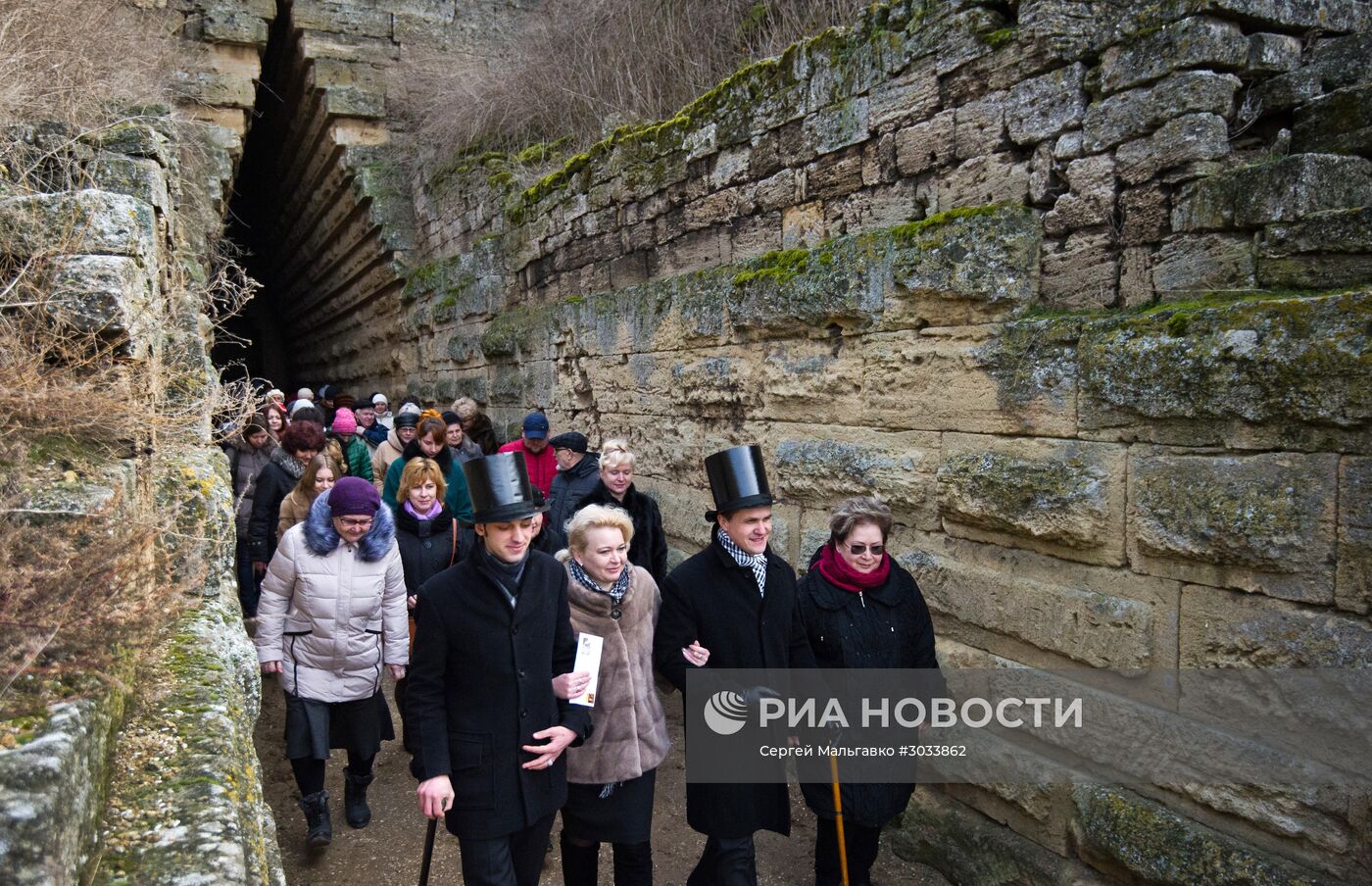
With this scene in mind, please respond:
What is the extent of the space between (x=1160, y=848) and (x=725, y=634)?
162 cm

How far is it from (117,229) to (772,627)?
108 inches

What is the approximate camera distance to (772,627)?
11.6 feet

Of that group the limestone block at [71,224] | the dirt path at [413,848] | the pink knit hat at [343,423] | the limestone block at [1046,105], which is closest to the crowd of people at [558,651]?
the dirt path at [413,848]

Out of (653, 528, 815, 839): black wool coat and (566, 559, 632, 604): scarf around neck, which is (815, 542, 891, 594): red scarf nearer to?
(653, 528, 815, 839): black wool coat

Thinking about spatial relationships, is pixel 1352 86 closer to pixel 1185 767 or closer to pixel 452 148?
pixel 1185 767

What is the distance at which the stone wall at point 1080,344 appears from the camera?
295cm

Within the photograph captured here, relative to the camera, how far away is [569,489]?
5.57m

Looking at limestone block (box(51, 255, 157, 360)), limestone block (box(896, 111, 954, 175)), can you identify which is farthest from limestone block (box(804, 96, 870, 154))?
limestone block (box(51, 255, 157, 360))

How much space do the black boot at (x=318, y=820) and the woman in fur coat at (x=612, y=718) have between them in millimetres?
1374

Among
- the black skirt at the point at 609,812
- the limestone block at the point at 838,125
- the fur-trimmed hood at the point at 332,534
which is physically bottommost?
the black skirt at the point at 609,812

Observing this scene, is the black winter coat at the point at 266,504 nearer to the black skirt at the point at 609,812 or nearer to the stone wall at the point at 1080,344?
the stone wall at the point at 1080,344

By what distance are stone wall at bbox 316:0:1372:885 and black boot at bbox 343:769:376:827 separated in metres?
2.39

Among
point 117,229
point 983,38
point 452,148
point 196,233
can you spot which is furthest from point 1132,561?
point 452,148

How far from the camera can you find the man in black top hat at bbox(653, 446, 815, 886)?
345cm
